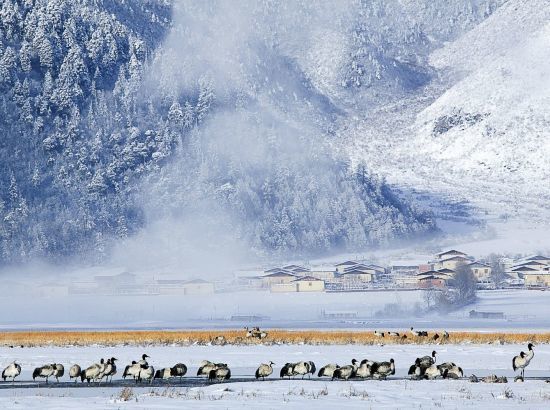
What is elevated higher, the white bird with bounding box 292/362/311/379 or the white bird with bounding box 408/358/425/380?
the white bird with bounding box 292/362/311/379

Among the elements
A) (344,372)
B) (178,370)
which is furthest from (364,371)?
(178,370)

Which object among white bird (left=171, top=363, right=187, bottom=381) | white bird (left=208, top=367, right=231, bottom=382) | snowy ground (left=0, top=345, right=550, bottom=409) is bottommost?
snowy ground (left=0, top=345, right=550, bottom=409)

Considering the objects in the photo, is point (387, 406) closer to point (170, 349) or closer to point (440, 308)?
point (170, 349)

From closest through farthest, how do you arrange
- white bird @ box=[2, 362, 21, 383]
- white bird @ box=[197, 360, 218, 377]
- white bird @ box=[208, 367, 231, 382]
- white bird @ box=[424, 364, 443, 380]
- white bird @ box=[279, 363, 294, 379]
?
1. white bird @ box=[2, 362, 21, 383]
2. white bird @ box=[424, 364, 443, 380]
3. white bird @ box=[208, 367, 231, 382]
4. white bird @ box=[197, 360, 218, 377]
5. white bird @ box=[279, 363, 294, 379]

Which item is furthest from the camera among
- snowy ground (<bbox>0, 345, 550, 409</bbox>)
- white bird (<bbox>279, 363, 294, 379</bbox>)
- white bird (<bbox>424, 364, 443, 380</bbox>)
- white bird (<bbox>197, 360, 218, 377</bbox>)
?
white bird (<bbox>279, 363, 294, 379</bbox>)

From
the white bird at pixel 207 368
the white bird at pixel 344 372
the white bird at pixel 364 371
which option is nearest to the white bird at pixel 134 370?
the white bird at pixel 207 368

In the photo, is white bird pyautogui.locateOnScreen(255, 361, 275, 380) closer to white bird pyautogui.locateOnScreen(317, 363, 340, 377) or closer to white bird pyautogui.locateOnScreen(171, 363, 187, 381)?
white bird pyautogui.locateOnScreen(317, 363, 340, 377)

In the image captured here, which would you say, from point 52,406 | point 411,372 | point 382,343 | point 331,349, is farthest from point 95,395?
point 382,343

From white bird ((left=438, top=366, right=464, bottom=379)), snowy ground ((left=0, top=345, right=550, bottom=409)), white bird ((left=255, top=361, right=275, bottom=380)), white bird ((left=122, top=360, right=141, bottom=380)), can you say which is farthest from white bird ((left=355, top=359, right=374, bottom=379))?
white bird ((left=122, top=360, right=141, bottom=380))

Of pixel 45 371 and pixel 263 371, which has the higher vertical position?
pixel 45 371

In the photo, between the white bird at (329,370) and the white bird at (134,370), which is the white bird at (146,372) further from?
the white bird at (329,370)

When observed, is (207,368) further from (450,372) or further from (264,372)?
(450,372)

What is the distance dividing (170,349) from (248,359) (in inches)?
468

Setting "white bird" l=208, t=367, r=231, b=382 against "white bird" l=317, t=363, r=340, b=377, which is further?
"white bird" l=208, t=367, r=231, b=382
